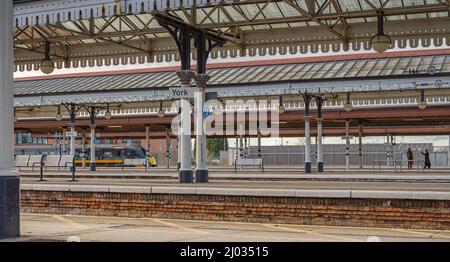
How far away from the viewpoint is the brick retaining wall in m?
10.9

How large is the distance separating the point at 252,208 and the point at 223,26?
6.32m

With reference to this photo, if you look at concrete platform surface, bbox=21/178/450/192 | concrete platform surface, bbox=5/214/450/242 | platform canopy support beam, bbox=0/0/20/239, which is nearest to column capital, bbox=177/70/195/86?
concrete platform surface, bbox=21/178/450/192

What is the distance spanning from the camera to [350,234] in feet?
34.0

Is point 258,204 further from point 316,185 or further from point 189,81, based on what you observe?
point 189,81

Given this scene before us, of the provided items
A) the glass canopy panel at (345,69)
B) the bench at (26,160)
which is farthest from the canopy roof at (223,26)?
the glass canopy panel at (345,69)

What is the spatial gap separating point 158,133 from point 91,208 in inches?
1550

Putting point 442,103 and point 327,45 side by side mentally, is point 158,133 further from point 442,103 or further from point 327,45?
point 327,45

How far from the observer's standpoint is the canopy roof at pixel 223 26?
15016 mm

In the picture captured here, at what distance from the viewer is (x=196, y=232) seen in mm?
10609

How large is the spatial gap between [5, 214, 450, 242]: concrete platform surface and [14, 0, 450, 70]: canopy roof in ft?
15.6

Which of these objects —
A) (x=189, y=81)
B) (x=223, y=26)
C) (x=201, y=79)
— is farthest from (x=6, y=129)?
(x=201, y=79)

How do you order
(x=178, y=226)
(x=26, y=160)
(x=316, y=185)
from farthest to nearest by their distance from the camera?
(x=26, y=160)
(x=316, y=185)
(x=178, y=226)

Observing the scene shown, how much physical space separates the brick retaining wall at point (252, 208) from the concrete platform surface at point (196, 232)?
20 cm
